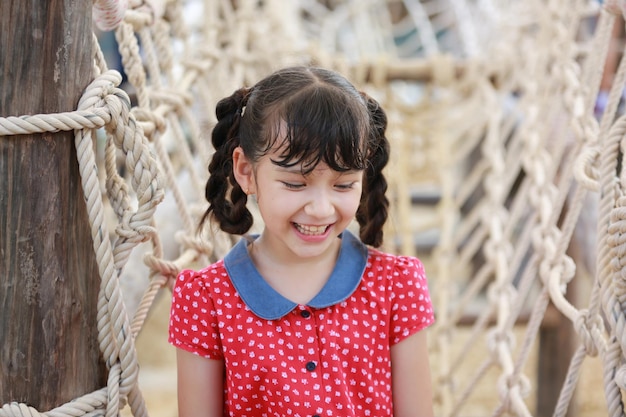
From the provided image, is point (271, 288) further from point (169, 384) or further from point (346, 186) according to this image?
point (169, 384)

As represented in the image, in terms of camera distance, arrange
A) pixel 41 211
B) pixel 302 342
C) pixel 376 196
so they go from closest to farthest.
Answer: pixel 41 211, pixel 302 342, pixel 376 196

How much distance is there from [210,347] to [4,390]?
0.23m

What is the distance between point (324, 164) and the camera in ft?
2.98

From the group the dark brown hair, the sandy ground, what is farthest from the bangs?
the sandy ground

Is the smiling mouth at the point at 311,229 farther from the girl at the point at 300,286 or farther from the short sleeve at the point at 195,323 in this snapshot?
the short sleeve at the point at 195,323

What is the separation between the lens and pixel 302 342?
0.97 meters

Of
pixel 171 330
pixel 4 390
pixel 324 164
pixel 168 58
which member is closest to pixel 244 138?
pixel 324 164

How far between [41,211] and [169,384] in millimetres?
2120

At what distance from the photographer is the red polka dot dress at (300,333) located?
0.96 meters

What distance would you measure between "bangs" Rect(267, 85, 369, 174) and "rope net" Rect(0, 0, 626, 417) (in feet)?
0.49

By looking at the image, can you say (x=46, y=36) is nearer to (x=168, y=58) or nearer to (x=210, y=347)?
(x=210, y=347)

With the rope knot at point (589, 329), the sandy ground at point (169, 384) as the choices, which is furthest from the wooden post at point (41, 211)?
the sandy ground at point (169, 384)

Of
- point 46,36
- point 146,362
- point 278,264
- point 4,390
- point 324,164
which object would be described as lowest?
point 146,362

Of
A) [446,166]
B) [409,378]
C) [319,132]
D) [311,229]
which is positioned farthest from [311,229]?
[446,166]
